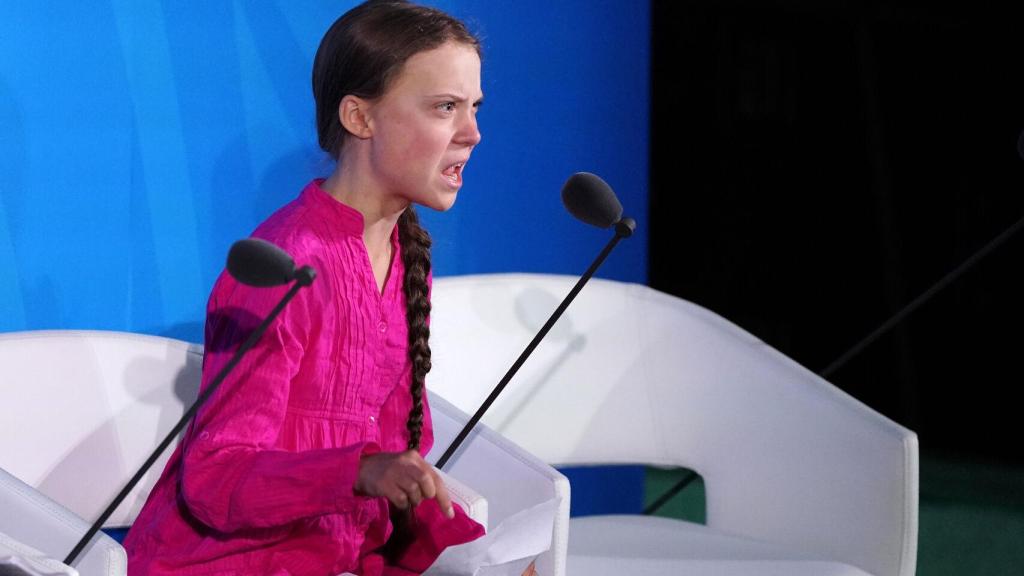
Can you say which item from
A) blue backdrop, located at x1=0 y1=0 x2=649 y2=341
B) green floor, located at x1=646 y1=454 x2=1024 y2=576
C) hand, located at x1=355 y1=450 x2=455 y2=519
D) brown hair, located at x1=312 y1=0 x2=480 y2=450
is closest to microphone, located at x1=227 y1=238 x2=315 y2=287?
hand, located at x1=355 y1=450 x2=455 y2=519

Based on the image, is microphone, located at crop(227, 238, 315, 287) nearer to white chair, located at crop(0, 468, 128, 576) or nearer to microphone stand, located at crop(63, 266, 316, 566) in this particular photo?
microphone stand, located at crop(63, 266, 316, 566)

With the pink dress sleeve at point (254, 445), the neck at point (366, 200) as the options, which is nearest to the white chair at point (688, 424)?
the neck at point (366, 200)

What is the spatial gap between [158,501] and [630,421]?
1082 mm

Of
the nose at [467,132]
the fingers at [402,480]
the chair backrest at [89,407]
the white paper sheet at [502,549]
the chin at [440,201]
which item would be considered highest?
the nose at [467,132]

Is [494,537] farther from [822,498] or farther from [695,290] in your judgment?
[695,290]

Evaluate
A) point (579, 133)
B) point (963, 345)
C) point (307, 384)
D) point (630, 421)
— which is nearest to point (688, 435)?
point (630, 421)

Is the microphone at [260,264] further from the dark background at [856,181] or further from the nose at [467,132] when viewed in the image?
the dark background at [856,181]

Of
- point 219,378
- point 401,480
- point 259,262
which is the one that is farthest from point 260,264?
point 401,480

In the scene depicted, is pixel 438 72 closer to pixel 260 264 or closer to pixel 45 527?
pixel 260 264

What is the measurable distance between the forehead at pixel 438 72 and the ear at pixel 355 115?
4 centimetres

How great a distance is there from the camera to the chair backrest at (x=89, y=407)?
5.98 ft

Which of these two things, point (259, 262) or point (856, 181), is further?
point (856, 181)

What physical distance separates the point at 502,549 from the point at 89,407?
31.2 inches

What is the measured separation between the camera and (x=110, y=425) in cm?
191
